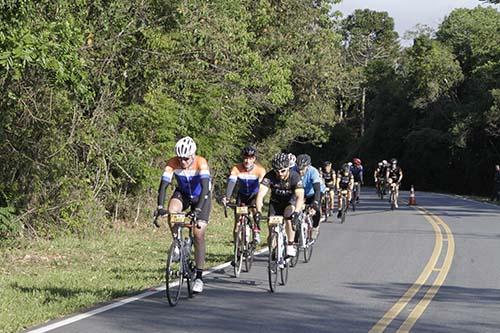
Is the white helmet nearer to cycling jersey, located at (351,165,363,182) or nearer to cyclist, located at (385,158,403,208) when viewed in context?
cycling jersey, located at (351,165,363,182)

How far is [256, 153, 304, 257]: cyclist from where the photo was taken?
1293 cm

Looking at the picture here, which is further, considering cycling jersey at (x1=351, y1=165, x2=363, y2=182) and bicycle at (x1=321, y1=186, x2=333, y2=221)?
cycling jersey at (x1=351, y1=165, x2=363, y2=182)

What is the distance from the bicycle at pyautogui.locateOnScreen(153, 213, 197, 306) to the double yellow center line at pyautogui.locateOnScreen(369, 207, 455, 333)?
2566mm

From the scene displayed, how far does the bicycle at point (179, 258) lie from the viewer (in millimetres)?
10375

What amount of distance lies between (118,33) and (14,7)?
14.9ft

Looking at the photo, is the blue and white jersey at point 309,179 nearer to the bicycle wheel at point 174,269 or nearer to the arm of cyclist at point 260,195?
the arm of cyclist at point 260,195

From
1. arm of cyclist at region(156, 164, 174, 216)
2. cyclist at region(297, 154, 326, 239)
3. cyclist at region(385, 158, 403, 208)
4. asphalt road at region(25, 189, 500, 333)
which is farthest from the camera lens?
cyclist at region(385, 158, 403, 208)

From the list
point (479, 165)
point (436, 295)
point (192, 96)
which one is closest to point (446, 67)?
point (479, 165)

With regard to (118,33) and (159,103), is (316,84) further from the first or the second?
(118,33)

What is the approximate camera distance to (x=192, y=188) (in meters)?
11.2

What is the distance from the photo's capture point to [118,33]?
16.7 m

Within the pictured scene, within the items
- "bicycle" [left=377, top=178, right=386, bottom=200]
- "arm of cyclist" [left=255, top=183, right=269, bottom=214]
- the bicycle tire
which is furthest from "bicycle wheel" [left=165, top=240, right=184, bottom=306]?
"bicycle" [left=377, top=178, right=386, bottom=200]

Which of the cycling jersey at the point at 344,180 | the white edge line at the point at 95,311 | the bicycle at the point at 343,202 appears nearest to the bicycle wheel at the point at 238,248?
the white edge line at the point at 95,311

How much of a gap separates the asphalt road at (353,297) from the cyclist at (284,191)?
1038 mm
